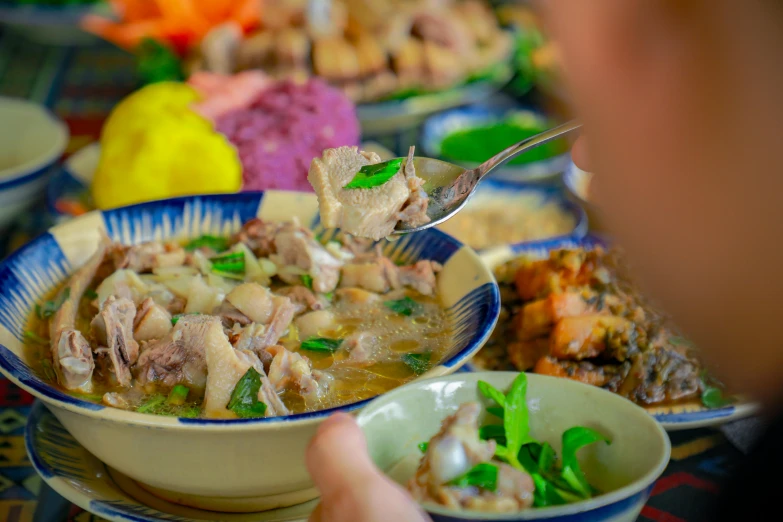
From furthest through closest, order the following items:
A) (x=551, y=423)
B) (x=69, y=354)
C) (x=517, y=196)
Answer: (x=517, y=196)
(x=69, y=354)
(x=551, y=423)

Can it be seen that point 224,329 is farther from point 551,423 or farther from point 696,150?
point 696,150

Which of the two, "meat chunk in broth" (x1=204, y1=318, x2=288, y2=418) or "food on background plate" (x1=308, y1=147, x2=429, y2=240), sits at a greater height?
A: "food on background plate" (x1=308, y1=147, x2=429, y2=240)

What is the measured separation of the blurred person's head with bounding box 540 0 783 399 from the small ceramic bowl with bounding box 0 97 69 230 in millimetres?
1788

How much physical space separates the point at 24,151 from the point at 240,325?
140 centimetres

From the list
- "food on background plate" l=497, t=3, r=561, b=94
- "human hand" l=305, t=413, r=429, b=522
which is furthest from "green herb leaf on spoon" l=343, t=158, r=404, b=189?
"food on background plate" l=497, t=3, r=561, b=94

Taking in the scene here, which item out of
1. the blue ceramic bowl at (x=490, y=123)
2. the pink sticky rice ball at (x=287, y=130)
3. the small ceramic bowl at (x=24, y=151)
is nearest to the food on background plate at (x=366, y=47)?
the blue ceramic bowl at (x=490, y=123)

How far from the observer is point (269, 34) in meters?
2.91

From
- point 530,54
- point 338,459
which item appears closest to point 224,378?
point 338,459

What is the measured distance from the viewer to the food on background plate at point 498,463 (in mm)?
886

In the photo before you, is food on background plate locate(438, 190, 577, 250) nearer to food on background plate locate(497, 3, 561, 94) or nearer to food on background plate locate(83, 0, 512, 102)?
food on background plate locate(83, 0, 512, 102)

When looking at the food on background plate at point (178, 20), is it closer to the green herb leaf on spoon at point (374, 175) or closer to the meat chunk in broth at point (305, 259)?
the meat chunk in broth at point (305, 259)

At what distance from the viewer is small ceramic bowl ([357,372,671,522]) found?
97cm

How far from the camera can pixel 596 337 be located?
1.44 metres

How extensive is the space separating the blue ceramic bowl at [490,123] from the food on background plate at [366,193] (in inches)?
42.2
